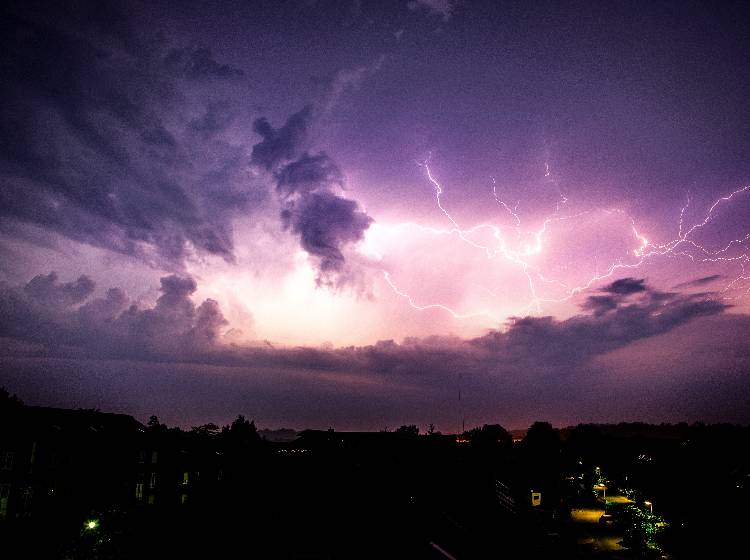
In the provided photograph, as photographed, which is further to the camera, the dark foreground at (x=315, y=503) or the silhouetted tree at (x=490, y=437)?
the silhouetted tree at (x=490, y=437)

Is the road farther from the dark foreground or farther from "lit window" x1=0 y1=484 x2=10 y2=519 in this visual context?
"lit window" x1=0 y1=484 x2=10 y2=519

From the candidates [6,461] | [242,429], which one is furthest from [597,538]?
[242,429]

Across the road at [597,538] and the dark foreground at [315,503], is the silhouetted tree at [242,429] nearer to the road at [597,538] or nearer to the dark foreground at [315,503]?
the dark foreground at [315,503]

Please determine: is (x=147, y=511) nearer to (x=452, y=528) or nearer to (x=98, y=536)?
(x=98, y=536)

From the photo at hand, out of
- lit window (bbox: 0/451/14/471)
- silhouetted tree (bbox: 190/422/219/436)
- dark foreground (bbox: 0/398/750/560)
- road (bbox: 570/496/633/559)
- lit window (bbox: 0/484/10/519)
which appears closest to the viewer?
dark foreground (bbox: 0/398/750/560)

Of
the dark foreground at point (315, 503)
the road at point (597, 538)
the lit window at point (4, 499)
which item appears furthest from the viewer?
the road at point (597, 538)

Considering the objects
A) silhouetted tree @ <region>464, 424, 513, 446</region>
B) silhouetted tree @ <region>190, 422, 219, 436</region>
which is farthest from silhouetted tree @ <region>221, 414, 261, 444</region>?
silhouetted tree @ <region>464, 424, 513, 446</region>

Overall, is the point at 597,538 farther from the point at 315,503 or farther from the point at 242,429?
the point at 242,429

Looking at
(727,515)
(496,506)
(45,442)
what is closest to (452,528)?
(496,506)

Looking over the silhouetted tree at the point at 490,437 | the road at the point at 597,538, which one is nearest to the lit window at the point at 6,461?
the road at the point at 597,538

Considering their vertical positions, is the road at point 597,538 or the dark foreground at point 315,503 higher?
the dark foreground at point 315,503

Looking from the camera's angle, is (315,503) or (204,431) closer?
(315,503)
